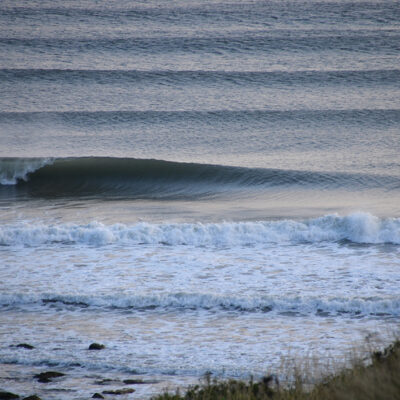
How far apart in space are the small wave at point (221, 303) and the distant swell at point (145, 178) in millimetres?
6662

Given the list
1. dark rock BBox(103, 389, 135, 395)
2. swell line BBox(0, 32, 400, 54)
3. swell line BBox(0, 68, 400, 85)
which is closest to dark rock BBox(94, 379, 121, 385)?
dark rock BBox(103, 389, 135, 395)

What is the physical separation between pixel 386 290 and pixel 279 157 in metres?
8.74

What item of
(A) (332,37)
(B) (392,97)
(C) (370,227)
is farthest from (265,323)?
(A) (332,37)

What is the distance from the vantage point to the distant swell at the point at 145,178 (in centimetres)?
1469

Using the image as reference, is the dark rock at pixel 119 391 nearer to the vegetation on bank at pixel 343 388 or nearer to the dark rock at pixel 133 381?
the dark rock at pixel 133 381

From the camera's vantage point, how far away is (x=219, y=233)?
11.1 metres

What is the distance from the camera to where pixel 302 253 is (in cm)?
1017

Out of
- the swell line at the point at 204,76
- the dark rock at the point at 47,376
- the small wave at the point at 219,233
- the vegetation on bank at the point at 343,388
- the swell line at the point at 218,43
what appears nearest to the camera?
the vegetation on bank at the point at 343,388

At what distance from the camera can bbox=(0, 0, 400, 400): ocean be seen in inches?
274

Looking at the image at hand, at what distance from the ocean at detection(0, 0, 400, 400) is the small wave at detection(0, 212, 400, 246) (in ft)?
0.13

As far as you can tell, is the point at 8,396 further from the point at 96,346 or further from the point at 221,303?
the point at 221,303

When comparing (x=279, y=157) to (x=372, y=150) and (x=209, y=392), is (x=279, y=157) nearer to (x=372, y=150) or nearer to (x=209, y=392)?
(x=372, y=150)

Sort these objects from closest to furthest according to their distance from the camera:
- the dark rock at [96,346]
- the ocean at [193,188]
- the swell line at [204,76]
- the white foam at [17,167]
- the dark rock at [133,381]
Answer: the dark rock at [133,381]
the dark rock at [96,346]
the ocean at [193,188]
the white foam at [17,167]
the swell line at [204,76]

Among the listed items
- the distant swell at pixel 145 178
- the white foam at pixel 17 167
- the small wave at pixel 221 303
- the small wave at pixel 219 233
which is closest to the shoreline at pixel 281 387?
the small wave at pixel 221 303
